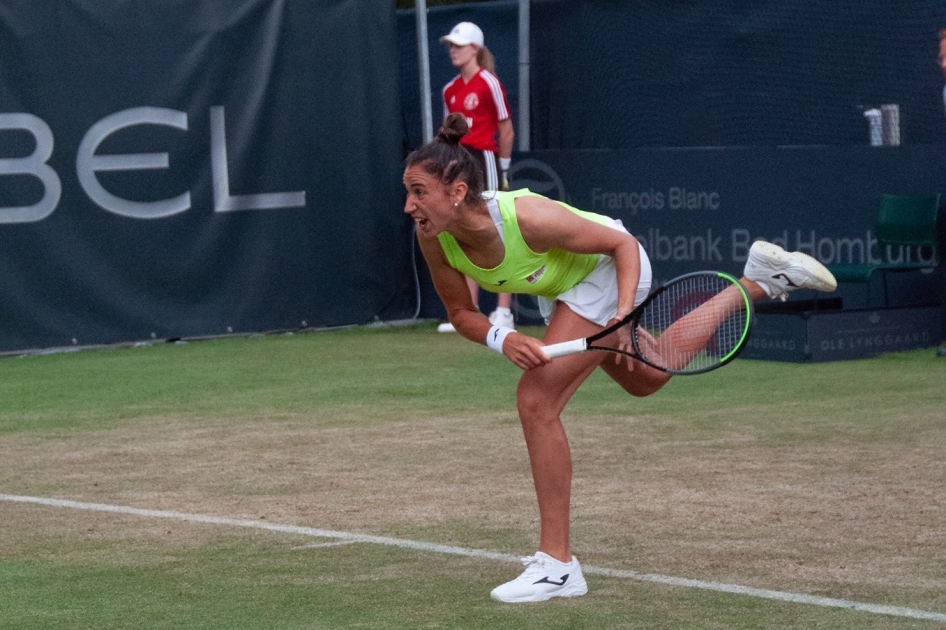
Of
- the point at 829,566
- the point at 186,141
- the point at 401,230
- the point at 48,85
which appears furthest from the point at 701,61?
the point at 829,566

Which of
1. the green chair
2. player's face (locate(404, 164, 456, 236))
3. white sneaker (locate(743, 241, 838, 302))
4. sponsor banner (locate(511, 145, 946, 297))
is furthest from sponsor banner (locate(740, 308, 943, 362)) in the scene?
player's face (locate(404, 164, 456, 236))

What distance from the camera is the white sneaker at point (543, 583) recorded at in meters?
4.54

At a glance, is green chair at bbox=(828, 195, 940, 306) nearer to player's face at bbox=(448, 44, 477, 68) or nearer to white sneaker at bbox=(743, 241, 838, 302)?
player's face at bbox=(448, 44, 477, 68)

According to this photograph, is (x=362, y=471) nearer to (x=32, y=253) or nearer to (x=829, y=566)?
(x=829, y=566)

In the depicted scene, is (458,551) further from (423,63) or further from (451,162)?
(423,63)

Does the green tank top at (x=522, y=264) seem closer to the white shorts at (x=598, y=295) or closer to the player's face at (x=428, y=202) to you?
the white shorts at (x=598, y=295)

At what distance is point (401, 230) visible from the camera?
13.0 meters

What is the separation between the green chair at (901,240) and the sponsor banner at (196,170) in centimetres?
412

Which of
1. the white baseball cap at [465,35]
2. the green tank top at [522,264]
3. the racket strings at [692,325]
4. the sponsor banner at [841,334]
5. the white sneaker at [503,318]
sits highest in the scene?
the white baseball cap at [465,35]

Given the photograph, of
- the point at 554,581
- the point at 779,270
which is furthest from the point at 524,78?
the point at 554,581

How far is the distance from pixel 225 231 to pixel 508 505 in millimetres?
6527

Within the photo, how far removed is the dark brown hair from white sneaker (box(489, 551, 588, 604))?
1050 millimetres

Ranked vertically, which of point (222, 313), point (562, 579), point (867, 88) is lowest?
point (222, 313)

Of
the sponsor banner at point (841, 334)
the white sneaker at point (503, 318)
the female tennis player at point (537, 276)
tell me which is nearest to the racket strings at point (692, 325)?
the female tennis player at point (537, 276)
